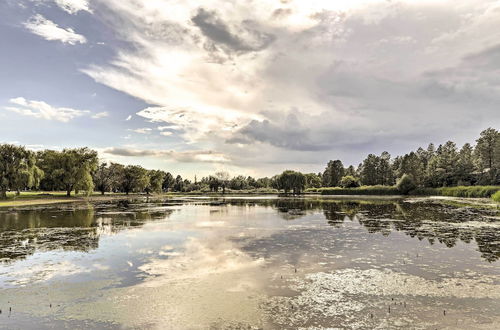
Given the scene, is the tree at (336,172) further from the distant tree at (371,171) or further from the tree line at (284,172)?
the distant tree at (371,171)

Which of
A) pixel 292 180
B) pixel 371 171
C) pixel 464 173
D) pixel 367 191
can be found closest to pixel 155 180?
pixel 292 180

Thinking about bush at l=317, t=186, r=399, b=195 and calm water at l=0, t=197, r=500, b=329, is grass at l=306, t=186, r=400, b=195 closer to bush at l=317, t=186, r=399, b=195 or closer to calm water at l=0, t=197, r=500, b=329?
bush at l=317, t=186, r=399, b=195

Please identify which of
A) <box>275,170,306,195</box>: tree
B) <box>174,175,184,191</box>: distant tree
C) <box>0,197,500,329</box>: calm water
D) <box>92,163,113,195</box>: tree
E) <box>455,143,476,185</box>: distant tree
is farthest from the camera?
<box>174,175,184,191</box>: distant tree

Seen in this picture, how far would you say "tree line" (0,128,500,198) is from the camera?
62481 millimetres

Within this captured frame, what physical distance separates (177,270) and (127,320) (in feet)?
15.6

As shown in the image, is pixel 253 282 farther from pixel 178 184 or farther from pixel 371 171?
pixel 178 184

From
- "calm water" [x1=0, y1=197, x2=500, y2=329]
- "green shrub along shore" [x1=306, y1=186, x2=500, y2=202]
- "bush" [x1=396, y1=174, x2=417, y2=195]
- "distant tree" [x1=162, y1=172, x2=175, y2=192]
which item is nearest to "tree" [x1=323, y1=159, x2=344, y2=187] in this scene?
"green shrub along shore" [x1=306, y1=186, x2=500, y2=202]

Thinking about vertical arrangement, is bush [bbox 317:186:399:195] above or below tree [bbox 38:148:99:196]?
below

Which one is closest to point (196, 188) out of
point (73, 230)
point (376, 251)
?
point (73, 230)

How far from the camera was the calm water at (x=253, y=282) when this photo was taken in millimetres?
8281

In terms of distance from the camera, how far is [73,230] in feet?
81.8

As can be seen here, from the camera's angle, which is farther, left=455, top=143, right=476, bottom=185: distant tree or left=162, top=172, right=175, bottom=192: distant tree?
left=162, top=172, right=175, bottom=192: distant tree

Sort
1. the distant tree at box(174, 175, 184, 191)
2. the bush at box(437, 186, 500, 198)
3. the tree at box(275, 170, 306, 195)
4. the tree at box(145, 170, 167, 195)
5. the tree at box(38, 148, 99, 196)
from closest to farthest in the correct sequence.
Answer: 1. the bush at box(437, 186, 500, 198)
2. the tree at box(38, 148, 99, 196)
3. the tree at box(275, 170, 306, 195)
4. the tree at box(145, 170, 167, 195)
5. the distant tree at box(174, 175, 184, 191)

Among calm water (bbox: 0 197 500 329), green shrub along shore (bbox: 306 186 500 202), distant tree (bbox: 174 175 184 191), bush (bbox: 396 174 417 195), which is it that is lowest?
calm water (bbox: 0 197 500 329)
